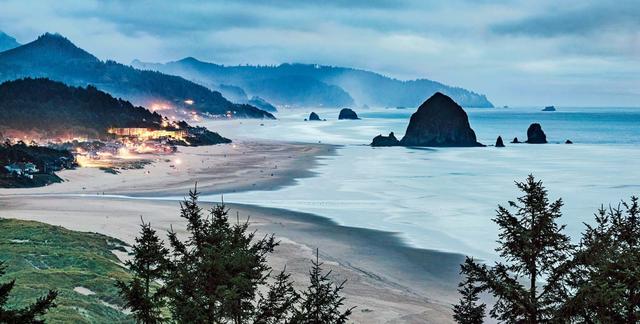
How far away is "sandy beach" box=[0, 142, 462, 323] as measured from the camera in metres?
27.8

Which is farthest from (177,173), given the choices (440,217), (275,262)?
(275,262)

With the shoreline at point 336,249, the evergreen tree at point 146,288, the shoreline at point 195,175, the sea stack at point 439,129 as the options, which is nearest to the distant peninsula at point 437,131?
the sea stack at point 439,129

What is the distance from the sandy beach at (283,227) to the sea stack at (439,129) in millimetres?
58606

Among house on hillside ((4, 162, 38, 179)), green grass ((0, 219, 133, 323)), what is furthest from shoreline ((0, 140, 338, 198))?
green grass ((0, 219, 133, 323))

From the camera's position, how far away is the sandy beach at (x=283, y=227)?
27.8 meters

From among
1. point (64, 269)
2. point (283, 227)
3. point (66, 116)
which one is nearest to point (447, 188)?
point (283, 227)

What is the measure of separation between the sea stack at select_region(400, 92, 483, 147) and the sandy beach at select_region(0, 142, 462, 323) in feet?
192

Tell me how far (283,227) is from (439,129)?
325 feet

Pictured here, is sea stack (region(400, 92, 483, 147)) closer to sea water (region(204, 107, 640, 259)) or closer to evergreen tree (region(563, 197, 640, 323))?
sea water (region(204, 107, 640, 259))

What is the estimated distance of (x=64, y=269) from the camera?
80.5 ft

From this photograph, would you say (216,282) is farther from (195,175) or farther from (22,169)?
(195,175)

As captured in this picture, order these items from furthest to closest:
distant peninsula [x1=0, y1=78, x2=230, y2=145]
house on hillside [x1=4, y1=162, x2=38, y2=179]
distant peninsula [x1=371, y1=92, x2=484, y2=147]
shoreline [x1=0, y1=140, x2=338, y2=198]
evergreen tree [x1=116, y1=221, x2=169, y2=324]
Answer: distant peninsula [x1=371, y1=92, x2=484, y2=147], distant peninsula [x1=0, y1=78, x2=230, y2=145], house on hillside [x1=4, y1=162, x2=38, y2=179], shoreline [x1=0, y1=140, x2=338, y2=198], evergreen tree [x1=116, y1=221, x2=169, y2=324]

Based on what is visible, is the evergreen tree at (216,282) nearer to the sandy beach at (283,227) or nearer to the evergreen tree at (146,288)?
the evergreen tree at (146,288)

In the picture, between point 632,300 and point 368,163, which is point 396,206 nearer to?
point 368,163
